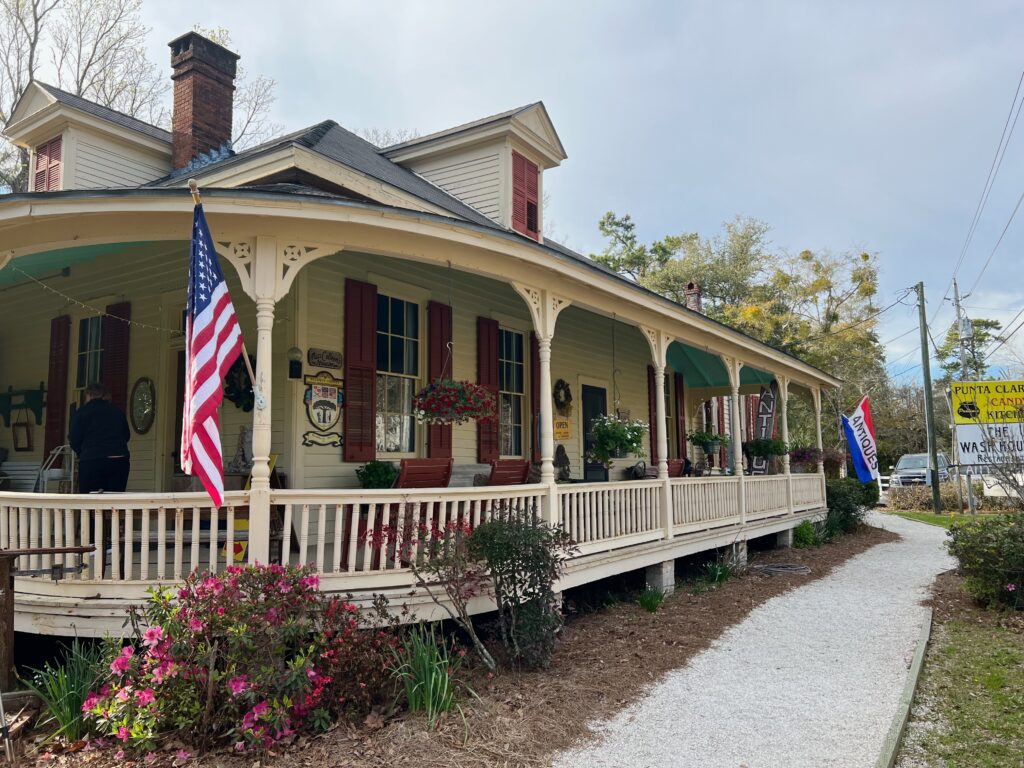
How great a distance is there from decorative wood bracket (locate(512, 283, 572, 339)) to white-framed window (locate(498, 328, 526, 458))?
111 inches

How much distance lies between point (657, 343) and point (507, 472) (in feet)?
9.82

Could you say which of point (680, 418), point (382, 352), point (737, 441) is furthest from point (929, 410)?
point (382, 352)

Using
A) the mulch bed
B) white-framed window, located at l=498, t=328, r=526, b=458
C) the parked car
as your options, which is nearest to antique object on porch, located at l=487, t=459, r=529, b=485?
the mulch bed

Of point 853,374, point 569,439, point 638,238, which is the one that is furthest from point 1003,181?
point 638,238

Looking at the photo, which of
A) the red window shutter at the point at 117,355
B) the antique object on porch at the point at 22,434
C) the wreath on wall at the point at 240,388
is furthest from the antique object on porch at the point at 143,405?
the antique object on porch at the point at 22,434

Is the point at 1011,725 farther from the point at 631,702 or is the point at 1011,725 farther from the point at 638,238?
the point at 638,238

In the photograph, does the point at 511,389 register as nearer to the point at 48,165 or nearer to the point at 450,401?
the point at 450,401

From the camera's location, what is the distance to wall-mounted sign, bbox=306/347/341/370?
6.94 metres

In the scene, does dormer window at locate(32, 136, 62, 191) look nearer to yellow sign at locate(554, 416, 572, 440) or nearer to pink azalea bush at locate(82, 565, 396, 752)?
yellow sign at locate(554, 416, 572, 440)

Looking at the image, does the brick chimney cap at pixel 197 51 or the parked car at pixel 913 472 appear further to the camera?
the parked car at pixel 913 472

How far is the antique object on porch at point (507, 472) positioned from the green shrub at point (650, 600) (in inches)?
75.0

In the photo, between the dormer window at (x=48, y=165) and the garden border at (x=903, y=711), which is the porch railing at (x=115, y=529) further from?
the dormer window at (x=48, y=165)

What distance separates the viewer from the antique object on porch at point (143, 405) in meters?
7.80

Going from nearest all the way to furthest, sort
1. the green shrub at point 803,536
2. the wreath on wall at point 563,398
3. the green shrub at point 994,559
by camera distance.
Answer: the green shrub at point 994,559 < the wreath on wall at point 563,398 < the green shrub at point 803,536
